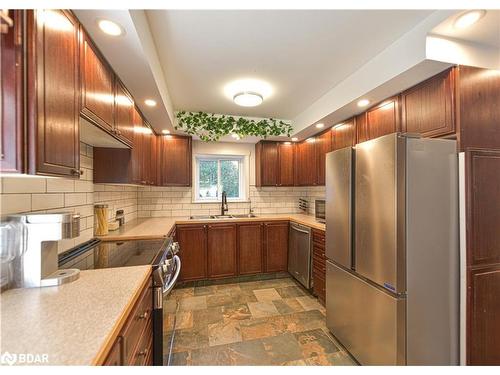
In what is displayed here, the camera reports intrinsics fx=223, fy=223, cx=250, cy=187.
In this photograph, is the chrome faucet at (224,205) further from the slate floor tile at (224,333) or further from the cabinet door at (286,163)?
the slate floor tile at (224,333)

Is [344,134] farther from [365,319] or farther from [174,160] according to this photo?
[174,160]

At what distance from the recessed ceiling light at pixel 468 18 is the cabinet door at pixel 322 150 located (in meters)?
1.60

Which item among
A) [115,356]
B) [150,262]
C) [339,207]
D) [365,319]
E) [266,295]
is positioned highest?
[339,207]

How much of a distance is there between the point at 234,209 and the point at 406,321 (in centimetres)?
279

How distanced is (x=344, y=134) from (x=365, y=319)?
6.18ft

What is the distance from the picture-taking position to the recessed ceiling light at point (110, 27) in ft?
3.75

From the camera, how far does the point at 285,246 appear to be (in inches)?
133

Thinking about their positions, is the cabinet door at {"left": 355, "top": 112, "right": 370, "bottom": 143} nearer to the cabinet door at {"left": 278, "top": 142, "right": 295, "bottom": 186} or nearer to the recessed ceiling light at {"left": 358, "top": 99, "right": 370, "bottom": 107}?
the recessed ceiling light at {"left": 358, "top": 99, "right": 370, "bottom": 107}

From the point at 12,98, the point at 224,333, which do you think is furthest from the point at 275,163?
the point at 12,98

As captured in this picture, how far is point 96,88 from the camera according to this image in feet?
4.33

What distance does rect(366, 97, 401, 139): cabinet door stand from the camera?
1907 millimetres

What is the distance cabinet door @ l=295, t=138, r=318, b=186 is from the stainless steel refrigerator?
1640 mm

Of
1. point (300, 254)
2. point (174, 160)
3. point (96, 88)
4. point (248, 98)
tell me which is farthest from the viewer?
point (174, 160)
